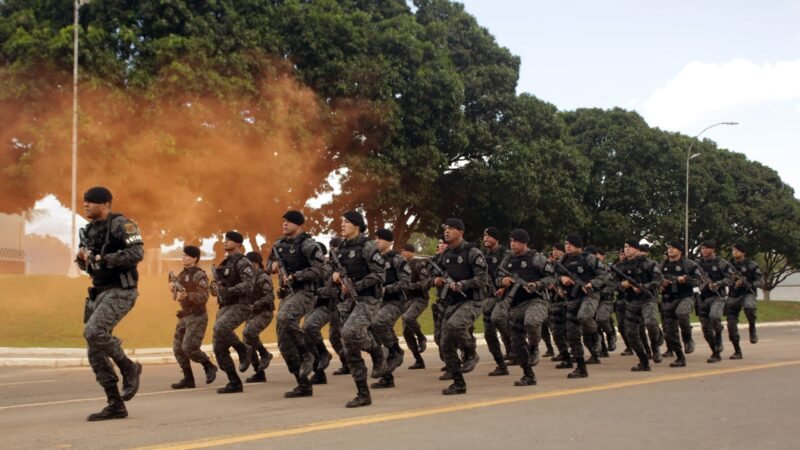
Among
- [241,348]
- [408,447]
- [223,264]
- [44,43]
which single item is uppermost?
[44,43]

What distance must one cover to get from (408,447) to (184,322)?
6.01 m

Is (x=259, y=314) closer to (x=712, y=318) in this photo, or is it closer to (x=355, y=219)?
(x=355, y=219)

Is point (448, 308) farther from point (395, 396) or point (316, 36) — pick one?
point (316, 36)

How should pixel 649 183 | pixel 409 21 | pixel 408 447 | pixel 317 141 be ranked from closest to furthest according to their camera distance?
pixel 408 447, pixel 317 141, pixel 409 21, pixel 649 183

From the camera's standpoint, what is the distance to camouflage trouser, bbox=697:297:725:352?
16.7 meters

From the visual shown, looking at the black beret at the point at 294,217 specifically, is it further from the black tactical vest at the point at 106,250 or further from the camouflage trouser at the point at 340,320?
the black tactical vest at the point at 106,250

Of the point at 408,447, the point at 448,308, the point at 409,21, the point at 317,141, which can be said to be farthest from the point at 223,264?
the point at 409,21

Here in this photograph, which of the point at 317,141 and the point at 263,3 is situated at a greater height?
the point at 263,3

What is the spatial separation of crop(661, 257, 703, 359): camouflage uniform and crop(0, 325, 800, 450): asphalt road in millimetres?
2259

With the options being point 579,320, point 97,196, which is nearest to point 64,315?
point 579,320

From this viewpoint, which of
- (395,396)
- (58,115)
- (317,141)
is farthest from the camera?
(317,141)

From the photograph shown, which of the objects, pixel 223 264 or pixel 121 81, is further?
pixel 121 81

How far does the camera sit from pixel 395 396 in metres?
10.9

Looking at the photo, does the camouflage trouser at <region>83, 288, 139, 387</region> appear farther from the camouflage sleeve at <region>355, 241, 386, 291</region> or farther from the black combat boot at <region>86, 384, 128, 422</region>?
the camouflage sleeve at <region>355, 241, 386, 291</region>
